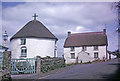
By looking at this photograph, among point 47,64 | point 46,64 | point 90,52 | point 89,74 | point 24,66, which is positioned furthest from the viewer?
point 90,52

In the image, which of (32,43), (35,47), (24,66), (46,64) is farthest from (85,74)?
(32,43)

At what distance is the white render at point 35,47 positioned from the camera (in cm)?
3041

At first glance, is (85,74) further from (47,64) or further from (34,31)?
(34,31)

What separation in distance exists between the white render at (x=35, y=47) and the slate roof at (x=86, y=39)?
1582 centimetres

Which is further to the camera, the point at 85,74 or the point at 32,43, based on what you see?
the point at 32,43

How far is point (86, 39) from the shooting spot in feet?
156

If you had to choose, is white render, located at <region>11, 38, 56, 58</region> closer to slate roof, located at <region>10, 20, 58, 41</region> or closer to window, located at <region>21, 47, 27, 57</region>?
window, located at <region>21, 47, 27, 57</region>

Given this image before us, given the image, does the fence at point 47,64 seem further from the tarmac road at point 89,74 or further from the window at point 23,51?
the window at point 23,51

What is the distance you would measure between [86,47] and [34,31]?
1838cm

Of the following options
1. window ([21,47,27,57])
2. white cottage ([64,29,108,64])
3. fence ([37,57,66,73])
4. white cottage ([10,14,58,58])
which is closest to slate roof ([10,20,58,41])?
white cottage ([10,14,58,58])

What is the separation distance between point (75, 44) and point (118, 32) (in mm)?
34263

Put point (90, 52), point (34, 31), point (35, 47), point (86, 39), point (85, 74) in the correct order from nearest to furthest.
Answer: point (85, 74) → point (35, 47) → point (34, 31) → point (90, 52) → point (86, 39)

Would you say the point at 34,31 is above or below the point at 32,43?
above

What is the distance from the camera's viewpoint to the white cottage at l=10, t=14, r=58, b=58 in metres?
30.5
